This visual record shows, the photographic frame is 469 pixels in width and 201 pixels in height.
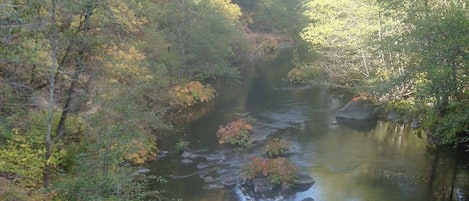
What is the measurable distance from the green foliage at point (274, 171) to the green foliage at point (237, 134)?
3.18 meters

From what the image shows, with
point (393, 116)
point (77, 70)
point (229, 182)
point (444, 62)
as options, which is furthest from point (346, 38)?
point (77, 70)

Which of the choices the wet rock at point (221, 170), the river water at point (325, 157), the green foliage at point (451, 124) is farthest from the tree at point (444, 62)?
the wet rock at point (221, 170)

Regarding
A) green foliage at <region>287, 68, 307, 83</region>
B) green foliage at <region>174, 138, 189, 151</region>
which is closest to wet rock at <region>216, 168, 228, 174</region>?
green foliage at <region>174, 138, 189, 151</region>

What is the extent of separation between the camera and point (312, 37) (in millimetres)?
26328

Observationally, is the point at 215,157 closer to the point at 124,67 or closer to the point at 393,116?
the point at 124,67

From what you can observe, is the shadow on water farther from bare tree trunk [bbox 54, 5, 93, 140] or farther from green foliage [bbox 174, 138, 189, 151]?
bare tree trunk [bbox 54, 5, 93, 140]

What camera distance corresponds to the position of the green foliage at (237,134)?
61.0 ft

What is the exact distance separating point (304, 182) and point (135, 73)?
27.7 feet

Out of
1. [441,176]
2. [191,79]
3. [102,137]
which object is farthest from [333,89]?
[102,137]

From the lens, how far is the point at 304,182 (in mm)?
14508

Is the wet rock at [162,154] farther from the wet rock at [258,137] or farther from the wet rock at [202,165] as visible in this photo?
the wet rock at [258,137]

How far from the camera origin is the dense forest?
9.03 metres

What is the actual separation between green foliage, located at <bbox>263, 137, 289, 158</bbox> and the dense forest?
14.1 ft

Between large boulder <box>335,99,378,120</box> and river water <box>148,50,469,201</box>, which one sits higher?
large boulder <box>335,99,378,120</box>
